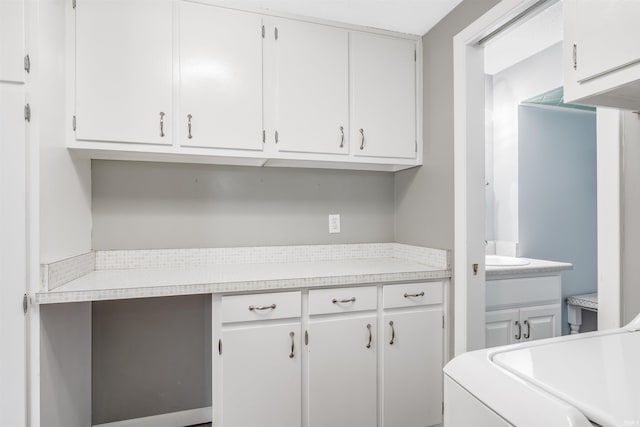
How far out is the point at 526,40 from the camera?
7.78 ft

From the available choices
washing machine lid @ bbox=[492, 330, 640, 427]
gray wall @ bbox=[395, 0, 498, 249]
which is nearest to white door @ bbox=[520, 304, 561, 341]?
gray wall @ bbox=[395, 0, 498, 249]

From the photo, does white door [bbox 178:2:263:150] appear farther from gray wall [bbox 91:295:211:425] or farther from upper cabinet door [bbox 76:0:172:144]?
gray wall [bbox 91:295:211:425]

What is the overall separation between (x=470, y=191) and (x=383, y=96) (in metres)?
0.77

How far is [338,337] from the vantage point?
69.1 inches

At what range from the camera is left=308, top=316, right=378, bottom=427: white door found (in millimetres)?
1720

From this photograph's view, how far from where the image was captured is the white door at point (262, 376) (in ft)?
5.26

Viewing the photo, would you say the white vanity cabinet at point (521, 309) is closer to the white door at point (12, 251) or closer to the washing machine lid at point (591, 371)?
the washing machine lid at point (591, 371)

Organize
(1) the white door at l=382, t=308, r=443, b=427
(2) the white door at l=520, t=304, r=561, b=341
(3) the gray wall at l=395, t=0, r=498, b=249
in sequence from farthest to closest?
1. (2) the white door at l=520, t=304, r=561, b=341
2. (3) the gray wall at l=395, t=0, r=498, b=249
3. (1) the white door at l=382, t=308, r=443, b=427

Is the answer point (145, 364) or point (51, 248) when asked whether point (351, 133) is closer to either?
point (51, 248)

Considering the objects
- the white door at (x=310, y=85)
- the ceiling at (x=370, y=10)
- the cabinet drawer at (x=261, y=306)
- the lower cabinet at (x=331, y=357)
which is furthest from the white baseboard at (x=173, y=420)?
the ceiling at (x=370, y=10)

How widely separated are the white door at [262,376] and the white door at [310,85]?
3.21ft

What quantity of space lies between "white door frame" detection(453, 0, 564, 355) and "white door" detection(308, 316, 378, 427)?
0.50 m

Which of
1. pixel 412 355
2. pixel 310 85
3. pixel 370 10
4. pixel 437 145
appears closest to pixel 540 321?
pixel 412 355

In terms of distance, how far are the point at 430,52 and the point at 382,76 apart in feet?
1.07
